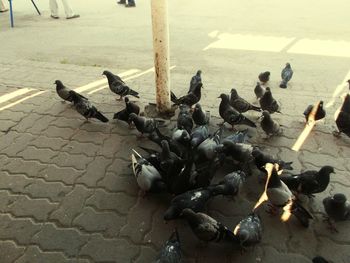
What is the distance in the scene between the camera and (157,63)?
5.13 m

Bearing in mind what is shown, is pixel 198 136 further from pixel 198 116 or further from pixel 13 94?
pixel 13 94

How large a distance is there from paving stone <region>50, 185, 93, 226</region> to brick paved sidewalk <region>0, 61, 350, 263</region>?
0.01 meters

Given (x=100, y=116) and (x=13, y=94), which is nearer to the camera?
(x=100, y=116)

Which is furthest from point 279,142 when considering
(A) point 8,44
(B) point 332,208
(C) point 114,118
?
(A) point 8,44

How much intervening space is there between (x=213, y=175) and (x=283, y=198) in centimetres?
84

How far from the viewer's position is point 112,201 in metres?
3.86

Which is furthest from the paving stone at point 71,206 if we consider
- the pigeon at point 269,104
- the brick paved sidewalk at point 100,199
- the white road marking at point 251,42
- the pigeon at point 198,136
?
the white road marking at point 251,42

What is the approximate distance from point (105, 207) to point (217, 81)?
14.3 feet

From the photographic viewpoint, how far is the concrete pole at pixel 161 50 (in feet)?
15.6

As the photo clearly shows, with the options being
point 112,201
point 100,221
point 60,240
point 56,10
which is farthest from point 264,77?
point 56,10

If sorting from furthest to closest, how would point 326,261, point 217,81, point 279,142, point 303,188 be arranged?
1. point 217,81
2. point 279,142
3. point 303,188
4. point 326,261

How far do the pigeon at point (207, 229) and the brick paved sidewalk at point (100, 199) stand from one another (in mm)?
178

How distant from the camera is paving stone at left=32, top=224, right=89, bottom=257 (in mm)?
3295

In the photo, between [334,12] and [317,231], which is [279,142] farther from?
[334,12]
